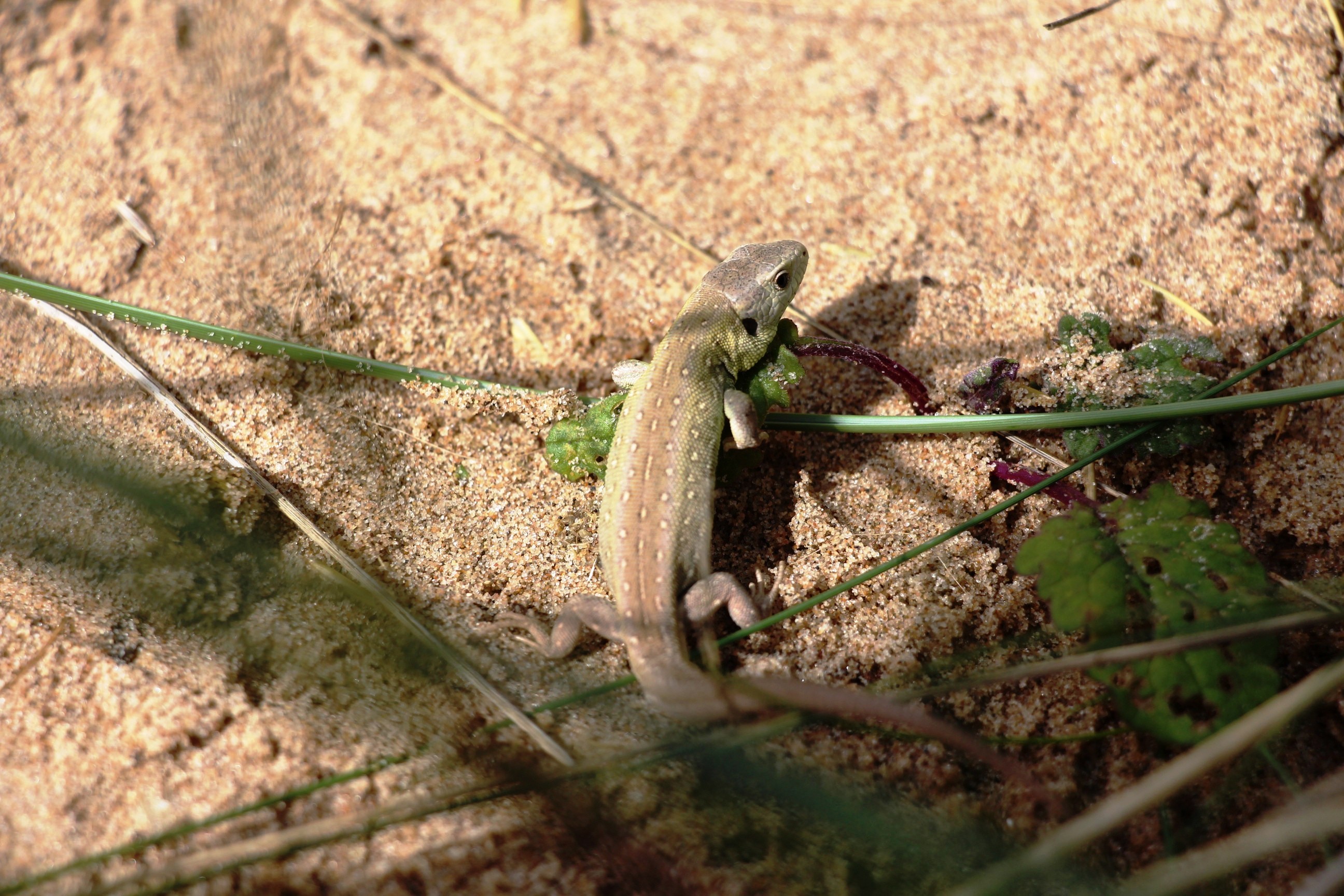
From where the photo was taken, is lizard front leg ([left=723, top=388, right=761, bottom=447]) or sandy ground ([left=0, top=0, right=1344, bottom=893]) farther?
lizard front leg ([left=723, top=388, right=761, bottom=447])

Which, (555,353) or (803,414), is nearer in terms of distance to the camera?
(803,414)

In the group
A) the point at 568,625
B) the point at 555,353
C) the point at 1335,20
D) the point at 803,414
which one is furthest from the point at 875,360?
the point at 1335,20

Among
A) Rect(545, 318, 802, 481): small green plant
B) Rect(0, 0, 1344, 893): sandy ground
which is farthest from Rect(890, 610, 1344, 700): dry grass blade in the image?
Rect(545, 318, 802, 481): small green plant

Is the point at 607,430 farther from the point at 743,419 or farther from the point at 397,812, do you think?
the point at 397,812

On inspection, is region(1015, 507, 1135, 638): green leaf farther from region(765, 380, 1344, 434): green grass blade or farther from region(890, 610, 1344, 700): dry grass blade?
region(765, 380, 1344, 434): green grass blade

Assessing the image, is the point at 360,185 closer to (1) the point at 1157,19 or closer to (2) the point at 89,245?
(2) the point at 89,245
